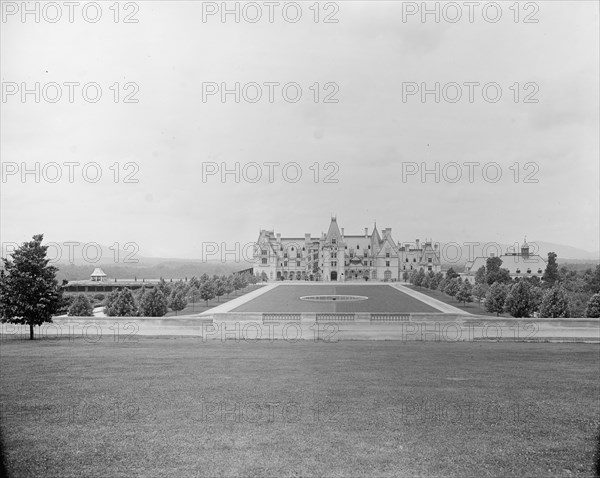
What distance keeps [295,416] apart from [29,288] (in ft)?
56.5

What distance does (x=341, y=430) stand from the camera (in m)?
9.34

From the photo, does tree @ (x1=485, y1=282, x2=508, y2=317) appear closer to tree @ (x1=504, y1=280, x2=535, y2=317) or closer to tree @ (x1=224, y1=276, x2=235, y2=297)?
tree @ (x1=504, y1=280, x2=535, y2=317)

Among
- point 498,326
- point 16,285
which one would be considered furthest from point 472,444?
point 16,285

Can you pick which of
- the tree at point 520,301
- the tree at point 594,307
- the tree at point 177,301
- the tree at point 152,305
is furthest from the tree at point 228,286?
the tree at point 594,307

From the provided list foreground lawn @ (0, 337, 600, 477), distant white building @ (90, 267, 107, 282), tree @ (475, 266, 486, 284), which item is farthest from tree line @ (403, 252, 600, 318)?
distant white building @ (90, 267, 107, 282)

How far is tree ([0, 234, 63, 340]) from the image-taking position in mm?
22141

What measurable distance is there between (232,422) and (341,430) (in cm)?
214

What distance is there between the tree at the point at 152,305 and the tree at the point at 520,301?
20697 mm

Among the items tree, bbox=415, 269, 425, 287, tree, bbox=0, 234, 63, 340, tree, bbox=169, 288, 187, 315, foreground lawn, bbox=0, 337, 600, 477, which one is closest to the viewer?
foreground lawn, bbox=0, 337, 600, 477

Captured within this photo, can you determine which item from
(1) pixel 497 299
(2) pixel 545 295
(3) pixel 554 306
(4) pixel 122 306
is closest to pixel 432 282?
(1) pixel 497 299

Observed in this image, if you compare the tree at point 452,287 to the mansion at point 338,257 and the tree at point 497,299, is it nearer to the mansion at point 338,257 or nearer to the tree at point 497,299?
the tree at point 497,299

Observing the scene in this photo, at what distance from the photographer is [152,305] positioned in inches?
1100

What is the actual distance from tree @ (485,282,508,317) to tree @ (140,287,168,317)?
69.5 feet

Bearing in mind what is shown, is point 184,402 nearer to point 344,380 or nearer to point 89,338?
point 344,380
